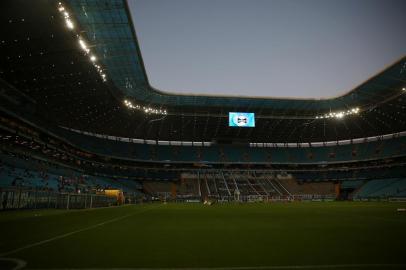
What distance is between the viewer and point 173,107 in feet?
185

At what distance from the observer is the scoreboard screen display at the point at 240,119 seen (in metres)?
53.2

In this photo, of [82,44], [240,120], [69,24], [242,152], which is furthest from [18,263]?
[242,152]

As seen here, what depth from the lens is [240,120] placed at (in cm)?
5356

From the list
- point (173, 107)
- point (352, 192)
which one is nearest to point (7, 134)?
point (173, 107)

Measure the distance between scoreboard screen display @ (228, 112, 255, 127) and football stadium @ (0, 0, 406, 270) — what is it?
0.90ft

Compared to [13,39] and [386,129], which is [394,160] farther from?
[13,39]

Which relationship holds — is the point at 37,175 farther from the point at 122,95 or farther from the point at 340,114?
the point at 340,114

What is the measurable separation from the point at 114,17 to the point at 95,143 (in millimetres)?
42034

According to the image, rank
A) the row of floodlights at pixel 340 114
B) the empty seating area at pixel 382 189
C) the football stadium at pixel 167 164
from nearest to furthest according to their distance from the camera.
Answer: the football stadium at pixel 167 164 < the row of floodlights at pixel 340 114 < the empty seating area at pixel 382 189

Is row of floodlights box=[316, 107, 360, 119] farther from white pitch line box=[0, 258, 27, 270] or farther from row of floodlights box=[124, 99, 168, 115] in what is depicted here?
white pitch line box=[0, 258, 27, 270]

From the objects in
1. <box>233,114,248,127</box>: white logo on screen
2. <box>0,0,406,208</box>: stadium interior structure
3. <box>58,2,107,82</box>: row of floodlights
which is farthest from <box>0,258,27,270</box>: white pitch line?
<box>233,114,248,127</box>: white logo on screen

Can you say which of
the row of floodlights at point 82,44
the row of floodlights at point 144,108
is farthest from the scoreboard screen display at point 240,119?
the row of floodlights at point 82,44

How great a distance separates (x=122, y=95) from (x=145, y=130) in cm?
2118

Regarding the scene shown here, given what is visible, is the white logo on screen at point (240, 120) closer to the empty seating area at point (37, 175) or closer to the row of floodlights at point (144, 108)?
the row of floodlights at point (144, 108)
